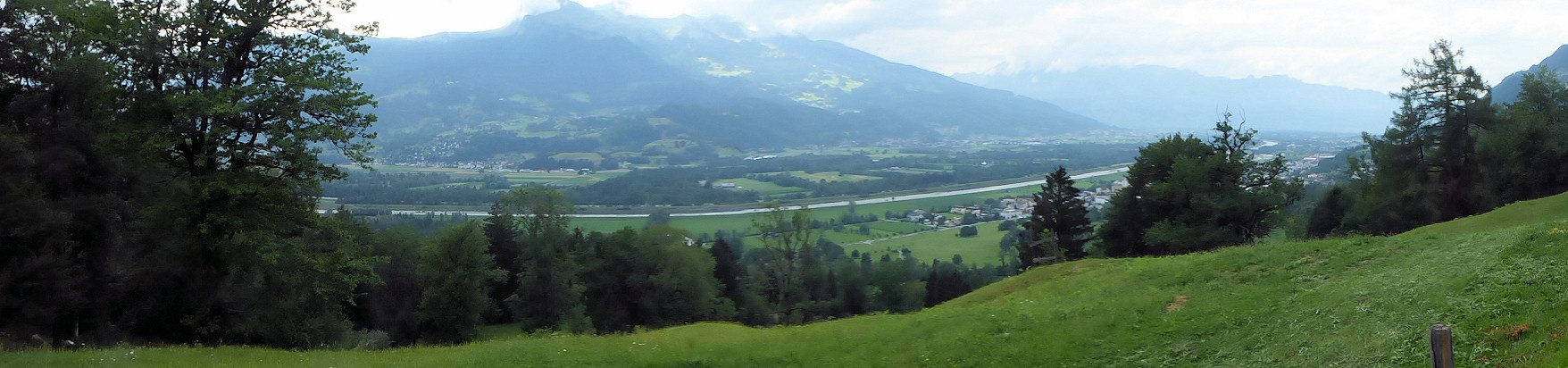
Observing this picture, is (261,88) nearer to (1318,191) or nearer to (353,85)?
(353,85)

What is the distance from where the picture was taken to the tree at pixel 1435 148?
49.3 metres

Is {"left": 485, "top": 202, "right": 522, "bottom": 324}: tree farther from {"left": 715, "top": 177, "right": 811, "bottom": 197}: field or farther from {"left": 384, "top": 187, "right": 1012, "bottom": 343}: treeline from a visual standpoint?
{"left": 715, "top": 177, "right": 811, "bottom": 197}: field

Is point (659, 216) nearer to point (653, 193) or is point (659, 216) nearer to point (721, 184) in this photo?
point (653, 193)

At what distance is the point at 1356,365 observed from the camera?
11.3 m

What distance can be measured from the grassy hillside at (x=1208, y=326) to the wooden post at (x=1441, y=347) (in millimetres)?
3828

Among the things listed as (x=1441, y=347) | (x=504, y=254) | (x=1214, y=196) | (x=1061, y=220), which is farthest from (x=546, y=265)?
(x=1441, y=347)

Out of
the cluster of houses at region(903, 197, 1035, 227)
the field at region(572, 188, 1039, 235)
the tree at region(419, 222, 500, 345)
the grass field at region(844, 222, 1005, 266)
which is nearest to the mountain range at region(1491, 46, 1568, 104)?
the field at region(572, 188, 1039, 235)

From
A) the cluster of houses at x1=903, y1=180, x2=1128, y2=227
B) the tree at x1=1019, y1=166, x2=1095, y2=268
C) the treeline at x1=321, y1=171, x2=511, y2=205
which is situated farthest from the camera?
the treeline at x1=321, y1=171, x2=511, y2=205

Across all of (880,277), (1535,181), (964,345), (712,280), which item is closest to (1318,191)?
(1535,181)

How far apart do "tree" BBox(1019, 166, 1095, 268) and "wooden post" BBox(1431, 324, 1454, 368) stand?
192 ft

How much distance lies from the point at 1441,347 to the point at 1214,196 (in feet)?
160

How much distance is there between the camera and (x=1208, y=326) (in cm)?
1655

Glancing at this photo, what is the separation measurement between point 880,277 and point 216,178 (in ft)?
190

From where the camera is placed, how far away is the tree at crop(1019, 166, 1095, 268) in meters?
64.4
